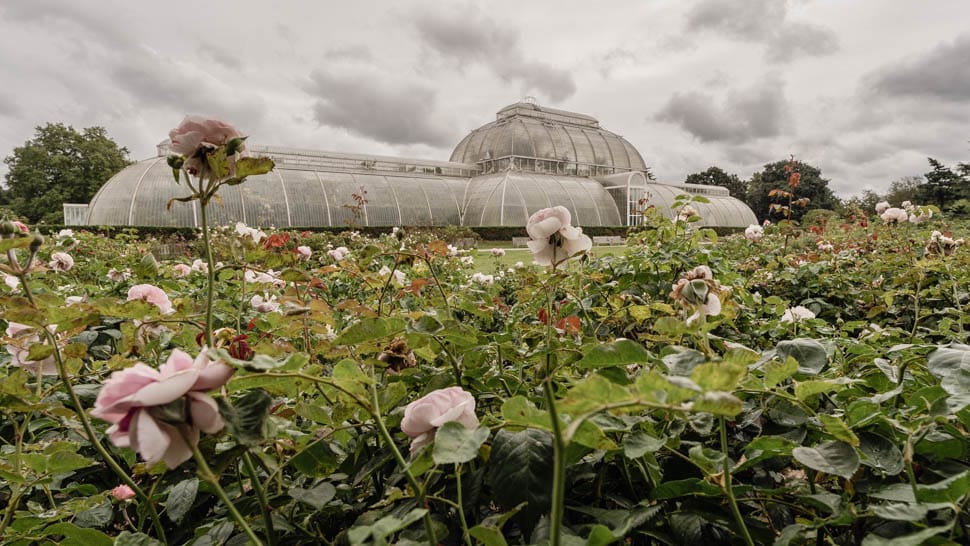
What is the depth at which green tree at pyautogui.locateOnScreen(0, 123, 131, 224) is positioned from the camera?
3058 centimetres

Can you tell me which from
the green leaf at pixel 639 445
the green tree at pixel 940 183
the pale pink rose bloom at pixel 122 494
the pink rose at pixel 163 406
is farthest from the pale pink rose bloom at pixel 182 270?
the green tree at pixel 940 183

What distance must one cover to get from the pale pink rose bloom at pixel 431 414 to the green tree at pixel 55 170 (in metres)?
38.9

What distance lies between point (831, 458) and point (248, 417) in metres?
0.67

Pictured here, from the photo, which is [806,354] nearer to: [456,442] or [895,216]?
[456,442]

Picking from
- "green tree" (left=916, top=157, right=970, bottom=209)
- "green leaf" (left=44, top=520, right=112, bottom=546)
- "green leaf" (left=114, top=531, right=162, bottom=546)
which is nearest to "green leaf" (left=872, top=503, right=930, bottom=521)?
"green leaf" (left=114, top=531, right=162, bottom=546)

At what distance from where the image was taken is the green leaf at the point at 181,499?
2.58 ft

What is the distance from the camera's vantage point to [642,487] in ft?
2.78

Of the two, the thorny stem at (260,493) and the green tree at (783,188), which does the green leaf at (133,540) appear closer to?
the thorny stem at (260,493)

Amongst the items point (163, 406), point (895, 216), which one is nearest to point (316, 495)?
point (163, 406)

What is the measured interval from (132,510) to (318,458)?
72cm

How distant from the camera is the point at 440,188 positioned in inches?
953

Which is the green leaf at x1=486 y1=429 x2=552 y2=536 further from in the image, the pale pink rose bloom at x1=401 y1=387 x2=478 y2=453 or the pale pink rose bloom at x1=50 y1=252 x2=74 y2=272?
the pale pink rose bloom at x1=50 y1=252 x2=74 y2=272

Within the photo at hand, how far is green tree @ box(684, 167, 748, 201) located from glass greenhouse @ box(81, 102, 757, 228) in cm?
1620

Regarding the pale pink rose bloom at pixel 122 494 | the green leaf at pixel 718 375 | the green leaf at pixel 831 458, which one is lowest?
the pale pink rose bloom at pixel 122 494
